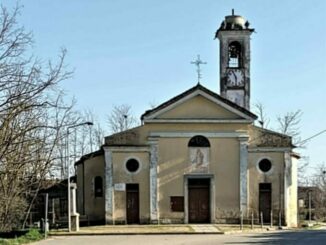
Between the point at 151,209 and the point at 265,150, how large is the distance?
8.15m

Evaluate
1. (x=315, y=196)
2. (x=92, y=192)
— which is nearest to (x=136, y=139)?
(x=92, y=192)

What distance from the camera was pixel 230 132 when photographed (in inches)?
1833

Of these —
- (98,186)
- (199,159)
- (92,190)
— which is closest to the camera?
(199,159)

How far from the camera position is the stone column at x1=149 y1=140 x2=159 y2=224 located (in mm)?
46281

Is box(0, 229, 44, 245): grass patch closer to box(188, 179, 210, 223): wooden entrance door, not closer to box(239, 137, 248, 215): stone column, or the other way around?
box(188, 179, 210, 223): wooden entrance door

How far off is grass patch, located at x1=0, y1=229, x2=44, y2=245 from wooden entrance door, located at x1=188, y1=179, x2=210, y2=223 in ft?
41.3

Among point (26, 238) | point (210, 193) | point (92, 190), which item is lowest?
point (26, 238)

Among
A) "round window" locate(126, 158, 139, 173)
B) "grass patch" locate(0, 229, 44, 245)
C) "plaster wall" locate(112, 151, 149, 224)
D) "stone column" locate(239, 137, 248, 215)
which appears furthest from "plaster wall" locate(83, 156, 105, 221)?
"grass patch" locate(0, 229, 44, 245)

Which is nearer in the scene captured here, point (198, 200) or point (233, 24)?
point (198, 200)

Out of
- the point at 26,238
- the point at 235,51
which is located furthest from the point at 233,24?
the point at 26,238

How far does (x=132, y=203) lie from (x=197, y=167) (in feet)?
15.5

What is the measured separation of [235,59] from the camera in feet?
175

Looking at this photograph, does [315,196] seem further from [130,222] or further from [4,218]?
[4,218]

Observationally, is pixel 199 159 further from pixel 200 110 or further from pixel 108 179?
pixel 108 179
